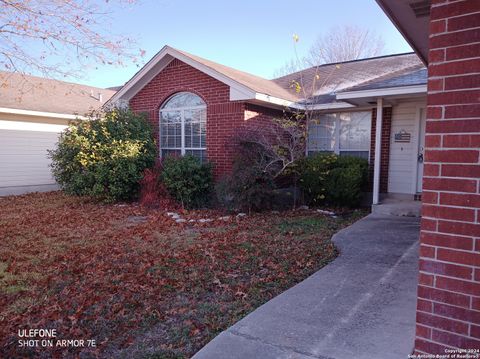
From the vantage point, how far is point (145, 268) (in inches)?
187

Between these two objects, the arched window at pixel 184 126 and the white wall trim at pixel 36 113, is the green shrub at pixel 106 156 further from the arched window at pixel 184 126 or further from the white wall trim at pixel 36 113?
the white wall trim at pixel 36 113

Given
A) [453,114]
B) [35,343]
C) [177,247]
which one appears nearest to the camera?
[453,114]

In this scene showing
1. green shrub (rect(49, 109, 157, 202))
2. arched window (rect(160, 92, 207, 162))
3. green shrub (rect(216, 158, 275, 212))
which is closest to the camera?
green shrub (rect(216, 158, 275, 212))

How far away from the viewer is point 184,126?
432 inches

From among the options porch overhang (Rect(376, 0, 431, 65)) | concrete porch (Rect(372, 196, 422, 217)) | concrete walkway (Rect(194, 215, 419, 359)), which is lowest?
concrete walkway (Rect(194, 215, 419, 359))

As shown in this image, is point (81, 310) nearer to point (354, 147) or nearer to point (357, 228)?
point (357, 228)

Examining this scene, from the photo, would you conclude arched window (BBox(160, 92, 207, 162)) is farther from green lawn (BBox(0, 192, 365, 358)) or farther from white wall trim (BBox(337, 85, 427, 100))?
white wall trim (BBox(337, 85, 427, 100))

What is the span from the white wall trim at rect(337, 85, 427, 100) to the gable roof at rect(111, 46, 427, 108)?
0.23 meters

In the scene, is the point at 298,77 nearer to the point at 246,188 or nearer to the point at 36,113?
the point at 246,188

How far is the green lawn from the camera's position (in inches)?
123

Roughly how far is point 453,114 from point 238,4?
9555 mm

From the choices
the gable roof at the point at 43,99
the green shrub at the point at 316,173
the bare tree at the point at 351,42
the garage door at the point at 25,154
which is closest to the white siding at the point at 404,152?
the green shrub at the point at 316,173

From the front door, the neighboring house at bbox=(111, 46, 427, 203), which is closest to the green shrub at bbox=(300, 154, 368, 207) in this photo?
the neighboring house at bbox=(111, 46, 427, 203)

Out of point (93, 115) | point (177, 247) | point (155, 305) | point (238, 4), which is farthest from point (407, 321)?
point (93, 115)
